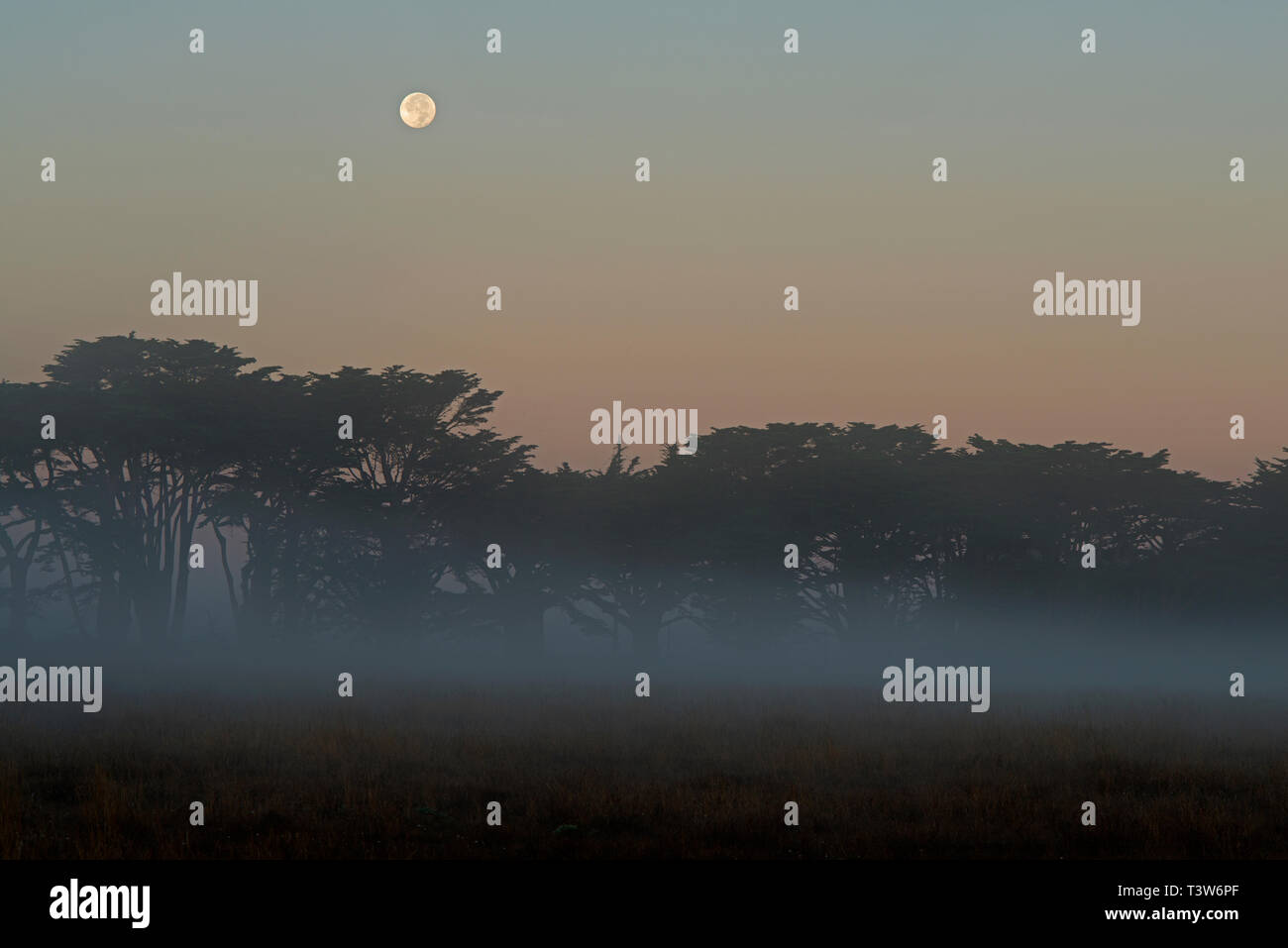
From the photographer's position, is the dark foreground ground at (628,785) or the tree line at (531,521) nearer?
the dark foreground ground at (628,785)

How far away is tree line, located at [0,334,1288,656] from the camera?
50.8m

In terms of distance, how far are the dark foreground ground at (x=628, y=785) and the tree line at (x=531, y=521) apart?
23970mm

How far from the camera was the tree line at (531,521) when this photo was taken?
5075 centimetres

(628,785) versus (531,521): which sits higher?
(531,521)

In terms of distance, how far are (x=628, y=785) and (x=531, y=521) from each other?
132ft

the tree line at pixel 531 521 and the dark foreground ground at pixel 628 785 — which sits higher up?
the tree line at pixel 531 521

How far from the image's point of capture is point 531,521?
57.4 meters

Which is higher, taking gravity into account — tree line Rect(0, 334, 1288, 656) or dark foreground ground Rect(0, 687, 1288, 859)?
tree line Rect(0, 334, 1288, 656)

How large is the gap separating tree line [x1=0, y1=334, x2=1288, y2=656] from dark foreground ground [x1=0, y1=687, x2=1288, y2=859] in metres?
24.0

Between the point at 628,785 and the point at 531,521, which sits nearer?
the point at 628,785

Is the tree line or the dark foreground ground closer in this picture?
the dark foreground ground
